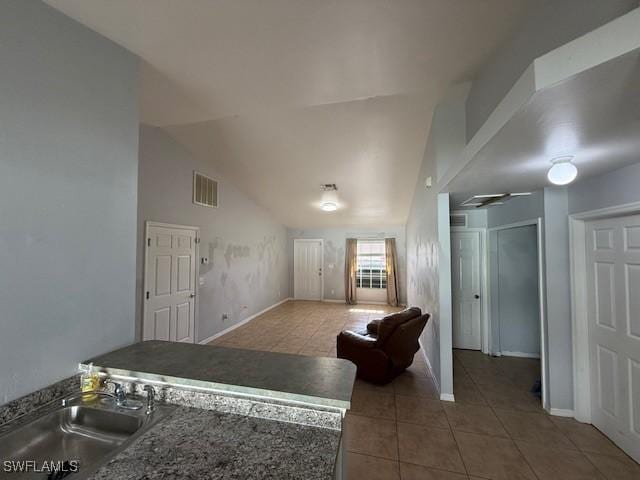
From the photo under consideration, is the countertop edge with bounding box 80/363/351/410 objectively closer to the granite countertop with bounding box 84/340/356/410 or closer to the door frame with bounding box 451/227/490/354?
the granite countertop with bounding box 84/340/356/410

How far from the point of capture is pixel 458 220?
389cm

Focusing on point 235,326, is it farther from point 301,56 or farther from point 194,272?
point 301,56

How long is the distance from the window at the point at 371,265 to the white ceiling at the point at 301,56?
438 centimetres

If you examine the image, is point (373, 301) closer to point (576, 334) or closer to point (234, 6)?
point (576, 334)

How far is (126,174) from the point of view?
150 centimetres

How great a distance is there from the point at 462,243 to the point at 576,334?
71.3 inches

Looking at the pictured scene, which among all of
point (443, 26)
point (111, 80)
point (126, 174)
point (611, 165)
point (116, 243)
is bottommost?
point (116, 243)

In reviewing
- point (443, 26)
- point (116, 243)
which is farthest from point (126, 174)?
point (443, 26)

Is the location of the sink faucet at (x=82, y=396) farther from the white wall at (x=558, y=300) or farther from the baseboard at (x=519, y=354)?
the baseboard at (x=519, y=354)

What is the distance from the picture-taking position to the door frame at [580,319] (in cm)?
A: 223

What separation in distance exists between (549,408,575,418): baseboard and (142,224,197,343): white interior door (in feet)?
14.0

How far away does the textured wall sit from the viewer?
3178 mm

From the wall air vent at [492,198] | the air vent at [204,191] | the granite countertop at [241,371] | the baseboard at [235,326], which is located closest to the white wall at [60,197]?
the granite countertop at [241,371]

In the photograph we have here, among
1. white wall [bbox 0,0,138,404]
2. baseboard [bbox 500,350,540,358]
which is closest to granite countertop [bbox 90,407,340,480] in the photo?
white wall [bbox 0,0,138,404]
